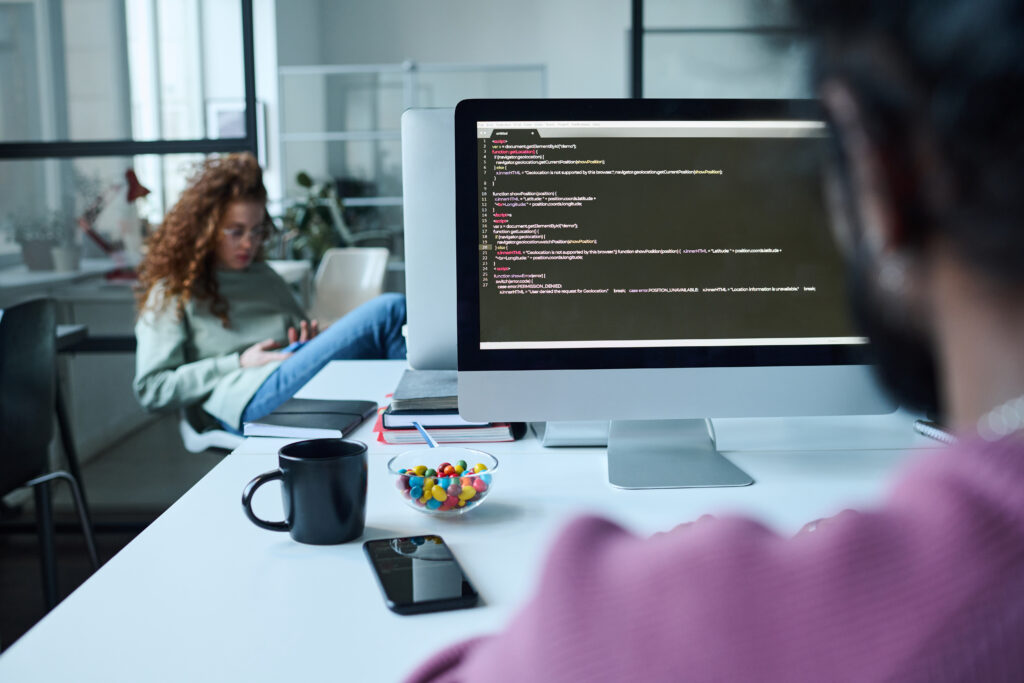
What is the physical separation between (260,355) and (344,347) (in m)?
0.33

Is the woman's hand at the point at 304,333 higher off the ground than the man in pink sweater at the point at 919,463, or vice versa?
the man in pink sweater at the point at 919,463

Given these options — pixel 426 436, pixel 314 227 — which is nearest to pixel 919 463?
pixel 426 436

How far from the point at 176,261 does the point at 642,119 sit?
1541 mm

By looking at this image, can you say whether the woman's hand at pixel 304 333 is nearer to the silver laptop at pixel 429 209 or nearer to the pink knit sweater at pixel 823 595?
the silver laptop at pixel 429 209

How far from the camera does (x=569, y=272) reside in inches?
41.8

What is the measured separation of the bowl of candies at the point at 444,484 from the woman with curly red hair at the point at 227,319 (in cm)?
91

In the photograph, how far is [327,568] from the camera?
851 mm

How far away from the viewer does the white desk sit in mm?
686

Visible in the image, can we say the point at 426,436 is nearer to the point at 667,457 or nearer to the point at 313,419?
the point at 313,419

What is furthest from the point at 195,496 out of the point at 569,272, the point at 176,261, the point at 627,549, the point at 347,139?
the point at 347,139

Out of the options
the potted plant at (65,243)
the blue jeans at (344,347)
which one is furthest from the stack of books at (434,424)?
the potted plant at (65,243)

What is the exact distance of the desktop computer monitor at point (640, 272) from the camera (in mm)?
1041

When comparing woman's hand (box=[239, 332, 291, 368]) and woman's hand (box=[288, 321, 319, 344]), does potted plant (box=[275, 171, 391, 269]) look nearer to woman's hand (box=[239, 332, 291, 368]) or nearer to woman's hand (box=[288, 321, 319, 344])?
woman's hand (box=[288, 321, 319, 344])

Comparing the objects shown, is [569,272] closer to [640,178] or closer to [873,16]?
[640,178]
